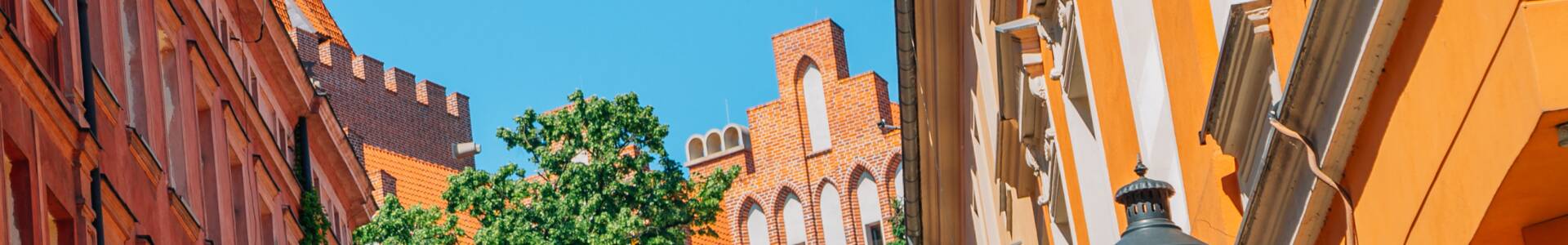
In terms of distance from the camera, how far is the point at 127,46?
52.7 ft

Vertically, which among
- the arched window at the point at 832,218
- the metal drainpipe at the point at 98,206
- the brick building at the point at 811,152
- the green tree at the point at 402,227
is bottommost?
the metal drainpipe at the point at 98,206

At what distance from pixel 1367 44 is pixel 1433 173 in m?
0.32

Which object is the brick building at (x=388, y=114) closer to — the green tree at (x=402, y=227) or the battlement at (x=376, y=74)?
the battlement at (x=376, y=74)

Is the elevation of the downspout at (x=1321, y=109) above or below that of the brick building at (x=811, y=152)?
below

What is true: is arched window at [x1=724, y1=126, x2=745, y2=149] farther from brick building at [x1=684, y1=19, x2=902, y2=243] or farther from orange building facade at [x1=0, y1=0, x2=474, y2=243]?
orange building facade at [x1=0, y1=0, x2=474, y2=243]

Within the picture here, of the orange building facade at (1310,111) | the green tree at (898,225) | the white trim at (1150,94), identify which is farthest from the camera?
the green tree at (898,225)

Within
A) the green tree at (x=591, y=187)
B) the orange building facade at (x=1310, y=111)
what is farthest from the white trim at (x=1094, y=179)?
the green tree at (x=591, y=187)

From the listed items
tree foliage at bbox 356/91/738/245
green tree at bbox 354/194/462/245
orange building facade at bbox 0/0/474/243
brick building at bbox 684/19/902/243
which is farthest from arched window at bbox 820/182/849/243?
orange building facade at bbox 0/0/474/243

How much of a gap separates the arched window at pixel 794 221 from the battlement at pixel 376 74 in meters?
7.93

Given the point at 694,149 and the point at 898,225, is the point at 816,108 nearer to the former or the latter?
the point at 694,149

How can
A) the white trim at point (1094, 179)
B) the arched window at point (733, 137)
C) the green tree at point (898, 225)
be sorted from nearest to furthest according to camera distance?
the white trim at point (1094, 179) → the green tree at point (898, 225) → the arched window at point (733, 137)

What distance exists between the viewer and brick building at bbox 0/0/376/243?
12.0 meters

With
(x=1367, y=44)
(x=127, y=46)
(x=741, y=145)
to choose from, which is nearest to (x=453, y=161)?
(x=741, y=145)

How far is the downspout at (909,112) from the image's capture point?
2022cm
